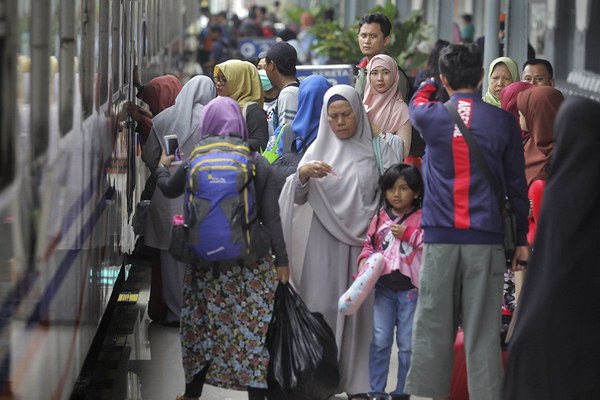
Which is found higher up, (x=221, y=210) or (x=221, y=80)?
(x=221, y=80)

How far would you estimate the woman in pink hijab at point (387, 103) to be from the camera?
25.5 feet

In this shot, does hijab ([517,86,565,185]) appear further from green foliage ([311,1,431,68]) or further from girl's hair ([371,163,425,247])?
green foliage ([311,1,431,68])

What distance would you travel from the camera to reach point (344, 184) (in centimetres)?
673

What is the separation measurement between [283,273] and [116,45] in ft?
6.74

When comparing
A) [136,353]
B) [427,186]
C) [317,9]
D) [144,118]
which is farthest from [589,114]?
[317,9]

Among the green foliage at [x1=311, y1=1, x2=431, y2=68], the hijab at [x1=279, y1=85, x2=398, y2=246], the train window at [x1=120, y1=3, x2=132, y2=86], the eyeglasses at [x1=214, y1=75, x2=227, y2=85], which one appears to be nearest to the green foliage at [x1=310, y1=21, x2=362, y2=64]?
the green foliage at [x1=311, y1=1, x2=431, y2=68]

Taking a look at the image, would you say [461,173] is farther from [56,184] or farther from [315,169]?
[56,184]

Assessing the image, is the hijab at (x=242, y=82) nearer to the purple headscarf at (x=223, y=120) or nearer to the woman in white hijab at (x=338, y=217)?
the woman in white hijab at (x=338, y=217)

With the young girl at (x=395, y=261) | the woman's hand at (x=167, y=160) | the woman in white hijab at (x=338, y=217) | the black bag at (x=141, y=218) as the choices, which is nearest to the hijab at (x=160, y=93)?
the black bag at (x=141, y=218)

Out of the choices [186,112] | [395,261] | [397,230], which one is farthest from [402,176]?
[186,112]

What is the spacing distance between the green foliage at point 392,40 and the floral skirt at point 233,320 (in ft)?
34.4

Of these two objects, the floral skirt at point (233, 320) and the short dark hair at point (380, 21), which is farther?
the short dark hair at point (380, 21)

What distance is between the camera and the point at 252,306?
6.28 metres

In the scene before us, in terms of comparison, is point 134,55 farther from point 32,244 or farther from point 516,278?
point 32,244
